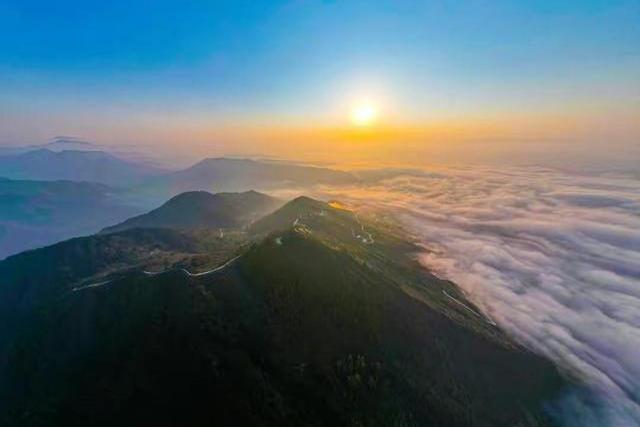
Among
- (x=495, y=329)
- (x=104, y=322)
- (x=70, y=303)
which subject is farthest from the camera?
(x=495, y=329)

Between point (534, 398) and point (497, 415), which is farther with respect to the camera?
point (534, 398)

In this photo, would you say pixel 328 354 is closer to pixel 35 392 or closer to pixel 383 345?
pixel 383 345

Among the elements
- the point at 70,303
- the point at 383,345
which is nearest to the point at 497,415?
the point at 383,345

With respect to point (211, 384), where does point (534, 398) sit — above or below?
below

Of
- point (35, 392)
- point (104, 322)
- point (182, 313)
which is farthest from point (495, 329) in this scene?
point (35, 392)

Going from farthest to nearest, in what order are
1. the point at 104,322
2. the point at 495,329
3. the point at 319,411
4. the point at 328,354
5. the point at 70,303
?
1. the point at 495,329
2. the point at 70,303
3. the point at 104,322
4. the point at 328,354
5. the point at 319,411

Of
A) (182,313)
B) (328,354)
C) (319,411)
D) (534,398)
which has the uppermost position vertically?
(182,313)

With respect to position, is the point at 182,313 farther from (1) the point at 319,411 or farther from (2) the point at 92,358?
(1) the point at 319,411
